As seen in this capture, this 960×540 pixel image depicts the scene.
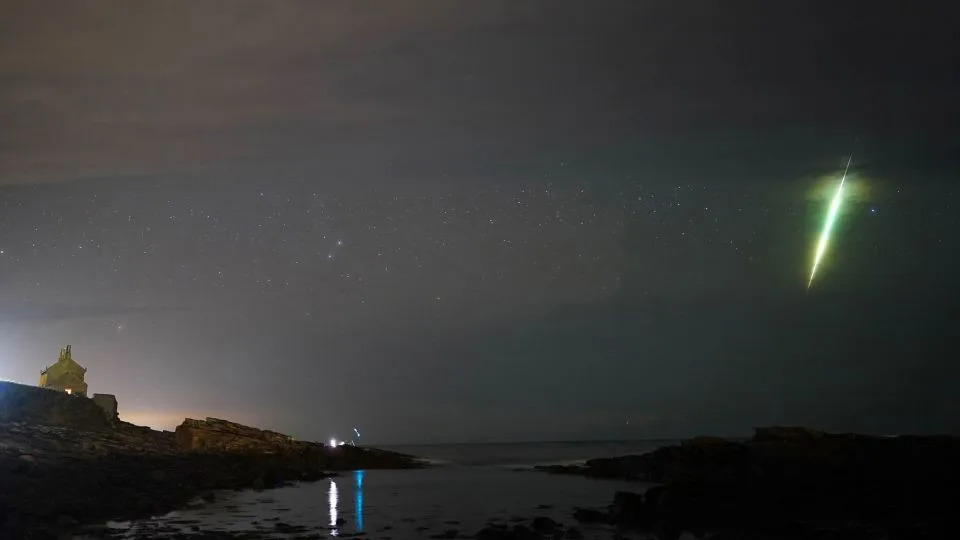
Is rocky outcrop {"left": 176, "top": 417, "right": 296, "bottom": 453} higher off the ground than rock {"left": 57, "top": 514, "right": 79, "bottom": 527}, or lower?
higher

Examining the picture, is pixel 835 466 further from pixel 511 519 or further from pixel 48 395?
pixel 48 395

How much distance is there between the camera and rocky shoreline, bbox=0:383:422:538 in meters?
30.5

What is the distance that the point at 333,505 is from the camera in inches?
1651

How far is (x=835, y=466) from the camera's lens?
43.5 meters

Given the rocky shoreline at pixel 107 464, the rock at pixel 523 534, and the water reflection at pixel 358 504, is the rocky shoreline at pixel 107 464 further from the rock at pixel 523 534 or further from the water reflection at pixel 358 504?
the rock at pixel 523 534

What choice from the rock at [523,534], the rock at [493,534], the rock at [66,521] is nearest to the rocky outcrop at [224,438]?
the rock at [66,521]

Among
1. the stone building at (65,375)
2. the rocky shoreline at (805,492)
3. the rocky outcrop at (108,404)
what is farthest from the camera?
the stone building at (65,375)

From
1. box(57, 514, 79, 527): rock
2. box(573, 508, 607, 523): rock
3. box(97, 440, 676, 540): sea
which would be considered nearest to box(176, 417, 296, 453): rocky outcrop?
box(97, 440, 676, 540): sea

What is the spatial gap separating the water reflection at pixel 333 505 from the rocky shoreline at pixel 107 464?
16.3ft

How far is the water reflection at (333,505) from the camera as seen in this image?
30.5 metres

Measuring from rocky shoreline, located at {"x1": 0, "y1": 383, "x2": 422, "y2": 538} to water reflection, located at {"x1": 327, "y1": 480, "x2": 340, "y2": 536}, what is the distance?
4979 millimetres

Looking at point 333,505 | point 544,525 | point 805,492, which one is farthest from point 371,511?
point 805,492

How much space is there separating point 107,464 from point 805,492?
4144 cm

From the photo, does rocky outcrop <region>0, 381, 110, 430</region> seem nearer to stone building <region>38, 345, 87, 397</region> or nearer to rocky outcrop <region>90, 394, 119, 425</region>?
rocky outcrop <region>90, 394, 119, 425</region>
